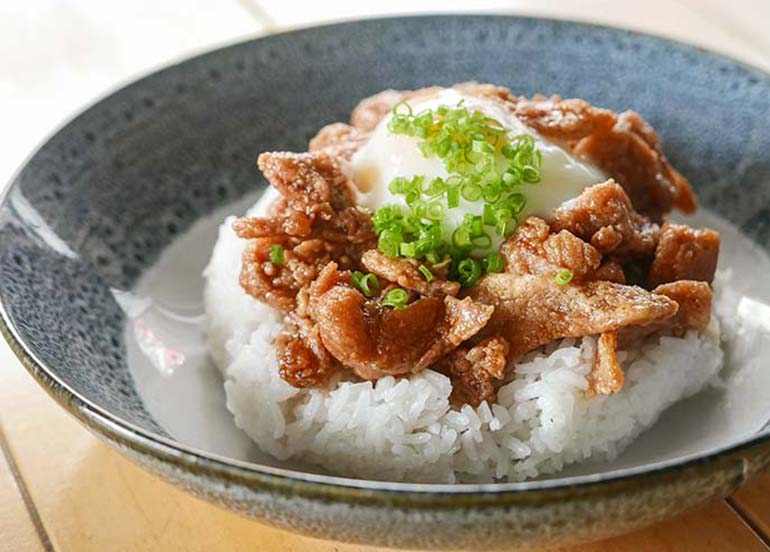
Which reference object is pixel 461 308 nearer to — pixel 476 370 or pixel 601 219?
pixel 476 370

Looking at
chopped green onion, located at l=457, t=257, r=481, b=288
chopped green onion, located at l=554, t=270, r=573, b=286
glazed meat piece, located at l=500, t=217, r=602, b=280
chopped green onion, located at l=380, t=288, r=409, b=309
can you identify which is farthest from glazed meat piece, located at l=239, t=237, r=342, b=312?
chopped green onion, located at l=554, t=270, r=573, b=286

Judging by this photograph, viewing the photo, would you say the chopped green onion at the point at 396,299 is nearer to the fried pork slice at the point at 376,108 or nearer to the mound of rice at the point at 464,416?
the mound of rice at the point at 464,416

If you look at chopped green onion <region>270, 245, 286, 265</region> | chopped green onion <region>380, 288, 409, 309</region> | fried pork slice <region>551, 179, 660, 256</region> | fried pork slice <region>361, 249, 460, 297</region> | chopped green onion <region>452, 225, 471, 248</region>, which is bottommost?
chopped green onion <region>270, 245, 286, 265</region>

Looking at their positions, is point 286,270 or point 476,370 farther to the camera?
point 286,270

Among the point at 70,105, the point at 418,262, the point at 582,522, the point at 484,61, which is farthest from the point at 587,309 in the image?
the point at 70,105

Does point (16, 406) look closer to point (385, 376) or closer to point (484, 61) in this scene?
point (385, 376)

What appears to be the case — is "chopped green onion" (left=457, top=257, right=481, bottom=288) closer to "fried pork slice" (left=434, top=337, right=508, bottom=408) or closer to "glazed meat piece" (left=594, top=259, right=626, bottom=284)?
"fried pork slice" (left=434, top=337, right=508, bottom=408)

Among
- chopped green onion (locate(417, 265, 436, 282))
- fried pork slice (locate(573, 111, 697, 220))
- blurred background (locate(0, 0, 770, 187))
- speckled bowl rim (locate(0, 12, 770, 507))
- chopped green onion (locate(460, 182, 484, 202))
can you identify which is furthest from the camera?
blurred background (locate(0, 0, 770, 187))

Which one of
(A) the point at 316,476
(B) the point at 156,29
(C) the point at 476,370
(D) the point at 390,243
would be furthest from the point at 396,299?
(B) the point at 156,29
